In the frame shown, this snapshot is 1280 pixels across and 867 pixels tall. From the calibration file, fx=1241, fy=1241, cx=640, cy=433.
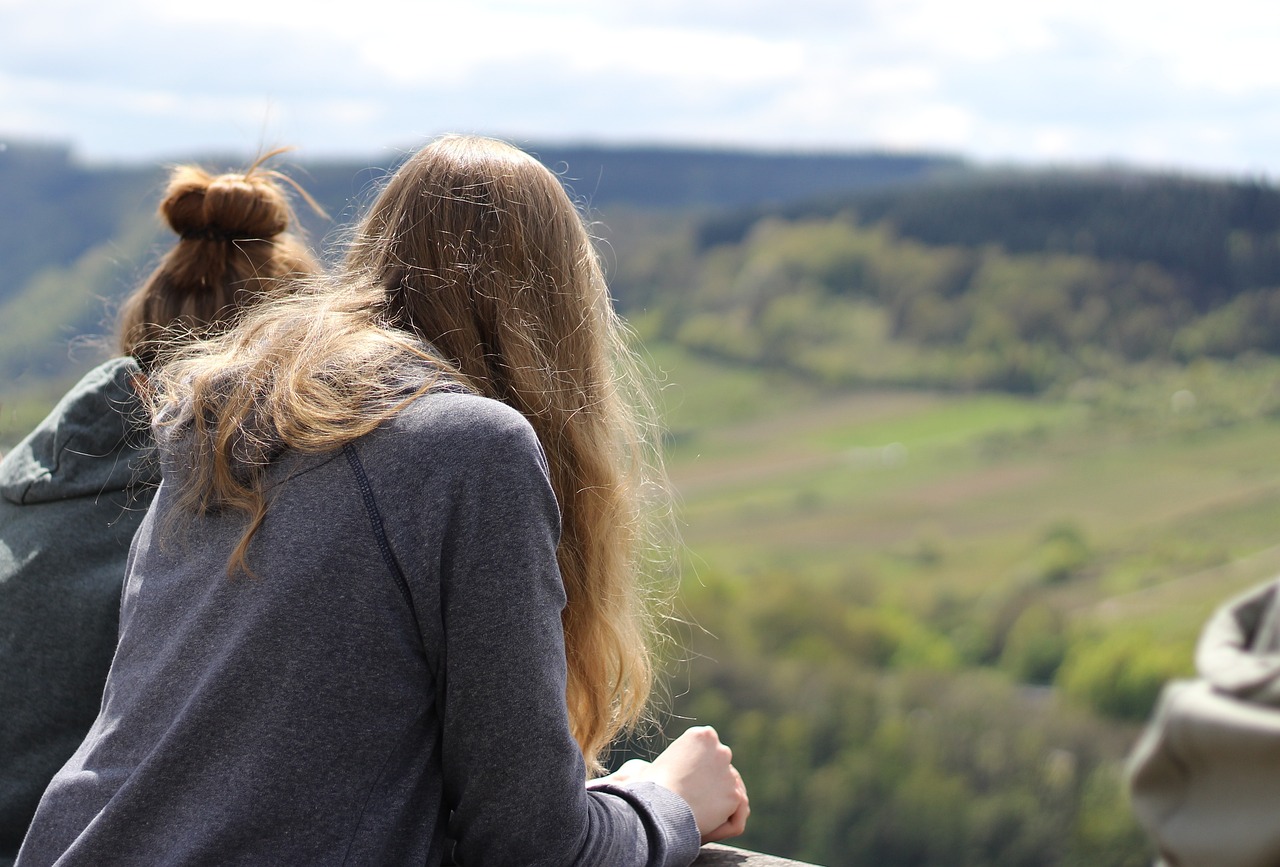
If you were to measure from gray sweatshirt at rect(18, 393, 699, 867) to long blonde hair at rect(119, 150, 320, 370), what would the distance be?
3.26 ft

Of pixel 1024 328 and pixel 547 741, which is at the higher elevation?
pixel 547 741

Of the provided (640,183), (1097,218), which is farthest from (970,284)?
(640,183)

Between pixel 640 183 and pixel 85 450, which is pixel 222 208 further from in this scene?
pixel 640 183

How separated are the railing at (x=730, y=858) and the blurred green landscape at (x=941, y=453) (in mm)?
24468

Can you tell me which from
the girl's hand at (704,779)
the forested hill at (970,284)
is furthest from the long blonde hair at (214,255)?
the forested hill at (970,284)

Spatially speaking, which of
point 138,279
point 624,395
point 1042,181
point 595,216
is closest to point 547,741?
point 624,395

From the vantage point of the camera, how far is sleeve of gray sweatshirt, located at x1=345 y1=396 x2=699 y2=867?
1.27m

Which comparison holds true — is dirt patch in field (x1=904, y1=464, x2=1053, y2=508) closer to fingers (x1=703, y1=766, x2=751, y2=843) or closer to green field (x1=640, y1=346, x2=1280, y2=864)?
green field (x1=640, y1=346, x2=1280, y2=864)

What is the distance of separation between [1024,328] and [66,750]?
77052mm

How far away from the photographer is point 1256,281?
64.7 meters

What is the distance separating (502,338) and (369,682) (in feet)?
1.54

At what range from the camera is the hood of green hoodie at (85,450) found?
1.77m

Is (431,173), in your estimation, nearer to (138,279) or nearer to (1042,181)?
(138,279)

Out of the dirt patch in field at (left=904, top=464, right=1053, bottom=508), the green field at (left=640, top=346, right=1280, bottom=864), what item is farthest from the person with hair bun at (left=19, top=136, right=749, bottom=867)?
the dirt patch in field at (left=904, top=464, right=1053, bottom=508)
